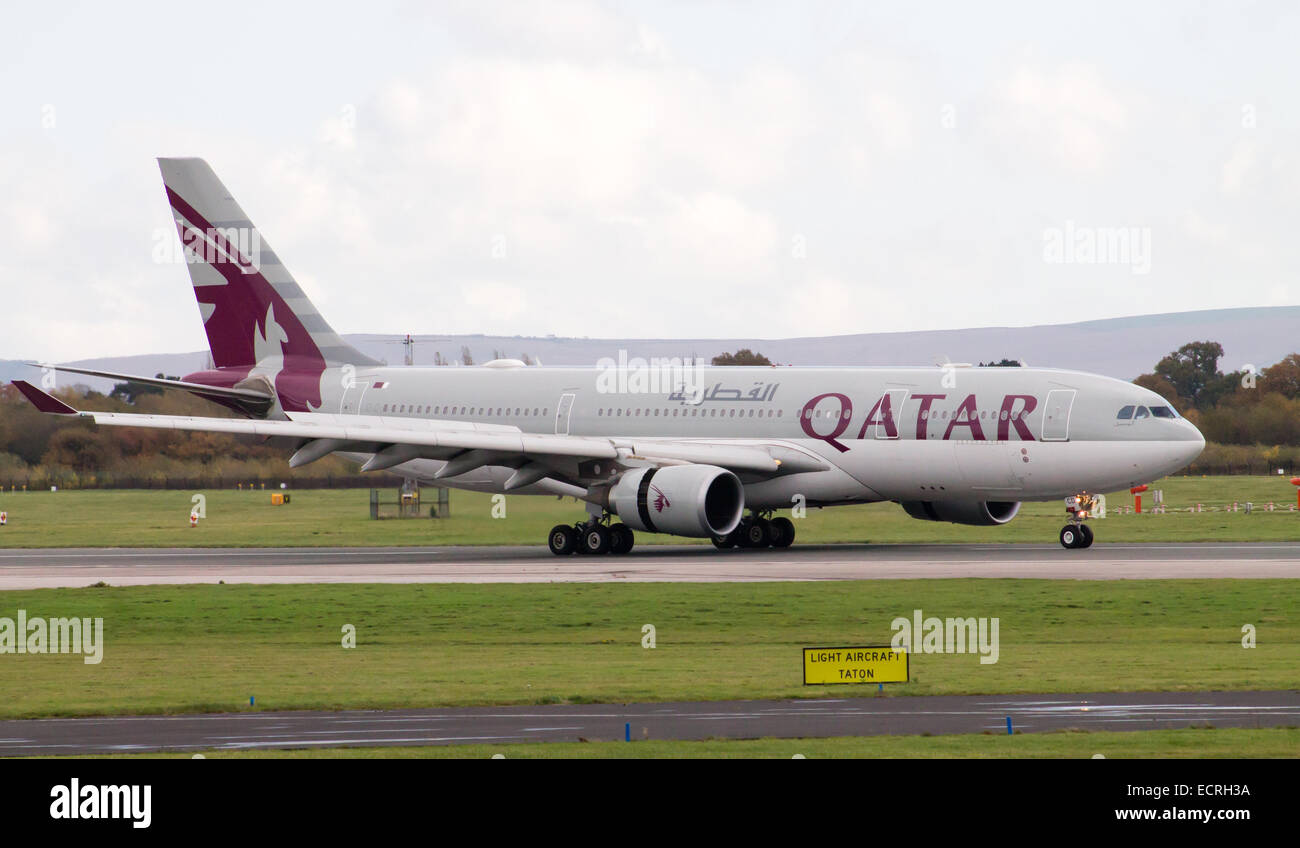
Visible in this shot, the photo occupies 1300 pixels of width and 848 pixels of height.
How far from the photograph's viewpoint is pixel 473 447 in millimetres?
44688

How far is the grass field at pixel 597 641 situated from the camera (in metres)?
20.6

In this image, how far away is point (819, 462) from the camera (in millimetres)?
45031

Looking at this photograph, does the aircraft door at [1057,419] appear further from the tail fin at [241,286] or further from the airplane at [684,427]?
the tail fin at [241,286]

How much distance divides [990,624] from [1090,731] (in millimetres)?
11243

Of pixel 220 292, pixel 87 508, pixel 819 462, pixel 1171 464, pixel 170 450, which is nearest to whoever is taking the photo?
pixel 1171 464

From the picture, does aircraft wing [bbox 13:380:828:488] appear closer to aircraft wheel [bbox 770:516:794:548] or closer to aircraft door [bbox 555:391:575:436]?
aircraft wheel [bbox 770:516:794:548]

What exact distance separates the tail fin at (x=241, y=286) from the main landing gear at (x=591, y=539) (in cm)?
1203

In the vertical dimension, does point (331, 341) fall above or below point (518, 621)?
above

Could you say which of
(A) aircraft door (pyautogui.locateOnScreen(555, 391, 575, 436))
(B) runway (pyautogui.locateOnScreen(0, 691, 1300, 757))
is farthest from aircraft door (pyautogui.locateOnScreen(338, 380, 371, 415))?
(B) runway (pyautogui.locateOnScreen(0, 691, 1300, 757))

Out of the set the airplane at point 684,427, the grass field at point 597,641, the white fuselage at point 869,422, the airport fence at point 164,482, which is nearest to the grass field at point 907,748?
→ the grass field at point 597,641

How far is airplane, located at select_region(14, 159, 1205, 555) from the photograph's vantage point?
4247 centimetres

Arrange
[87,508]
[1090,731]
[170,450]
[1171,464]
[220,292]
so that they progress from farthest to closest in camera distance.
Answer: [170,450] < [87,508] < [220,292] < [1171,464] < [1090,731]
